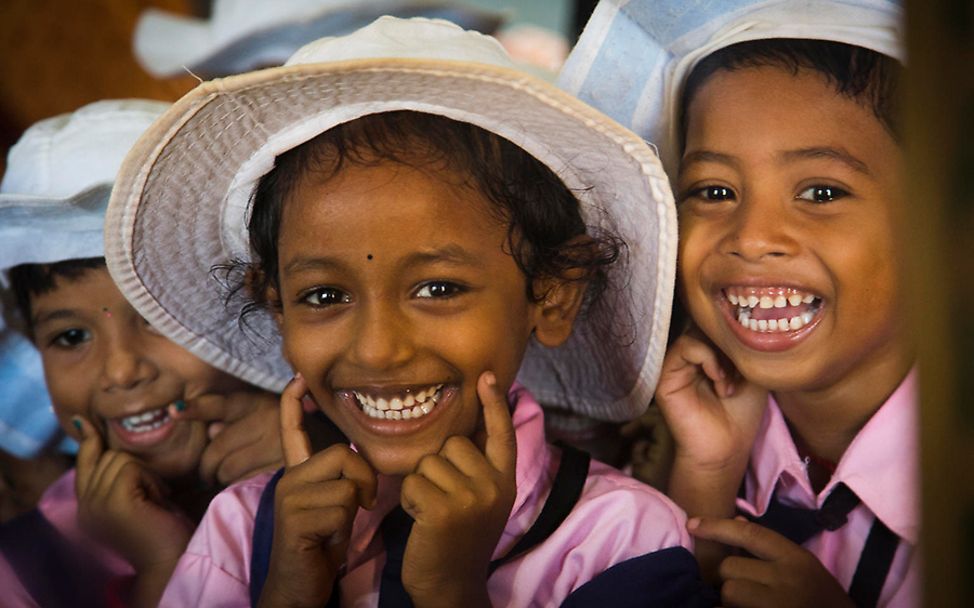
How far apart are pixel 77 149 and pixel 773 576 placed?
0.84 meters

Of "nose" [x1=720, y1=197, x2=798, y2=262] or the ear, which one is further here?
the ear

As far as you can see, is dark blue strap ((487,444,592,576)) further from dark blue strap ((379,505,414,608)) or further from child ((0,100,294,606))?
child ((0,100,294,606))

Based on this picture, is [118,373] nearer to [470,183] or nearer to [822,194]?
[470,183]

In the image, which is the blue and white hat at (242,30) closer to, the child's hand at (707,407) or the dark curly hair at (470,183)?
the dark curly hair at (470,183)

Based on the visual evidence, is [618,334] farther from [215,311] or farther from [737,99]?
[215,311]

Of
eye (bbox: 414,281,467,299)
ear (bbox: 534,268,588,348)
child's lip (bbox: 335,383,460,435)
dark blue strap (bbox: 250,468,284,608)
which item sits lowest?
dark blue strap (bbox: 250,468,284,608)

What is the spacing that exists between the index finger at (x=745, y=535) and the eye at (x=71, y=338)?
701 millimetres

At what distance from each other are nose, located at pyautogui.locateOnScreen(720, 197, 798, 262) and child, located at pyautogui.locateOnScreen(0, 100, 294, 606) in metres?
0.56

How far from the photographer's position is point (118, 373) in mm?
1128

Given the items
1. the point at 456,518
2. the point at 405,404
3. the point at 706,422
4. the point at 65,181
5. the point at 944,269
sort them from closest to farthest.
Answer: the point at 944,269 → the point at 456,518 → the point at 405,404 → the point at 706,422 → the point at 65,181

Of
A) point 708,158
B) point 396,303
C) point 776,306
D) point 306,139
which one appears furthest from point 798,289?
point 306,139

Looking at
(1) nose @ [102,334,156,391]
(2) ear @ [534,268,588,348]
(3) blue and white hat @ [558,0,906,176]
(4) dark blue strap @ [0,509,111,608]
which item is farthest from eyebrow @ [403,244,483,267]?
(4) dark blue strap @ [0,509,111,608]

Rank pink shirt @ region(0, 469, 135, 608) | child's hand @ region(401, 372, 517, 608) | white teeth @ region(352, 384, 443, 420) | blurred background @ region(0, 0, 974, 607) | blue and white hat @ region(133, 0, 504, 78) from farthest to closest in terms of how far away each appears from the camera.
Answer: blue and white hat @ region(133, 0, 504, 78) < pink shirt @ region(0, 469, 135, 608) < white teeth @ region(352, 384, 443, 420) < child's hand @ region(401, 372, 517, 608) < blurred background @ region(0, 0, 974, 607)

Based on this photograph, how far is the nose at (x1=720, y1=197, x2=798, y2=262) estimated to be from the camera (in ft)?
2.95
